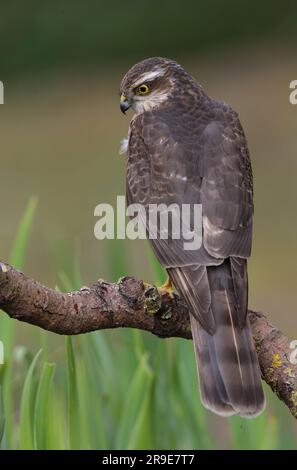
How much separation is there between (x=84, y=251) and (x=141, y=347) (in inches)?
187

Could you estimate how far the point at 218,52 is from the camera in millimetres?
13242

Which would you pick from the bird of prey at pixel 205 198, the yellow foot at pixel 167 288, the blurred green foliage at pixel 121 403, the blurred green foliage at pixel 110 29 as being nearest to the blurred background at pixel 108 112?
the blurred green foliage at pixel 110 29

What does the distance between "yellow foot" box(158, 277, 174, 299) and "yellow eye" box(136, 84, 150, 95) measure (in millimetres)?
841

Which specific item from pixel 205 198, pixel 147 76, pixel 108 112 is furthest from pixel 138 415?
pixel 108 112

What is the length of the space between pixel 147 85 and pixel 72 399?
1.39m

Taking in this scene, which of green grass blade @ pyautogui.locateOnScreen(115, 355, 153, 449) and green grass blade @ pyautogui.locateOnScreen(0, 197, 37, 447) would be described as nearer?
green grass blade @ pyautogui.locateOnScreen(0, 197, 37, 447)

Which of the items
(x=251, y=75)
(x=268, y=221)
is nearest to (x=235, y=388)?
(x=268, y=221)

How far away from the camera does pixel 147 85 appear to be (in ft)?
14.6

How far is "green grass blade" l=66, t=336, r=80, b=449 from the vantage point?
3.49 m

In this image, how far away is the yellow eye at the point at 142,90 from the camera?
4422mm

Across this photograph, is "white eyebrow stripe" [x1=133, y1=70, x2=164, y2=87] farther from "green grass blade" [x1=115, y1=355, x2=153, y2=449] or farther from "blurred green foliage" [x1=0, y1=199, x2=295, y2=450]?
"green grass blade" [x1=115, y1=355, x2=153, y2=449]

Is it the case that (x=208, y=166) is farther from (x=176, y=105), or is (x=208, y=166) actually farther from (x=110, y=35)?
(x=110, y=35)

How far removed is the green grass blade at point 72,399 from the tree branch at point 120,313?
8.3 inches

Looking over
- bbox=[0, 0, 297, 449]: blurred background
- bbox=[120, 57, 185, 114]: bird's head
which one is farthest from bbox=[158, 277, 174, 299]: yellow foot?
bbox=[0, 0, 297, 449]: blurred background
